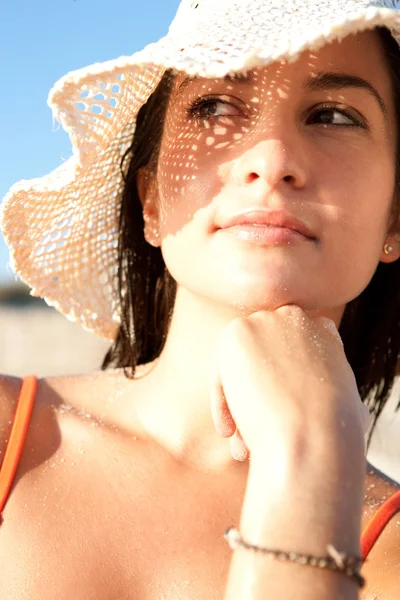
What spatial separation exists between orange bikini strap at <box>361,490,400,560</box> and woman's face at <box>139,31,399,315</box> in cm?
66

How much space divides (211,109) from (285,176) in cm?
35

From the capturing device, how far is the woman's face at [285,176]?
81.2 inches

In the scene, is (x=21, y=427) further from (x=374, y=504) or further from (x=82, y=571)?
(x=374, y=504)

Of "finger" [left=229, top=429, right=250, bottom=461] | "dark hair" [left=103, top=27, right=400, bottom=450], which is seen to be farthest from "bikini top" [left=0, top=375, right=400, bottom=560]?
"finger" [left=229, top=429, right=250, bottom=461]

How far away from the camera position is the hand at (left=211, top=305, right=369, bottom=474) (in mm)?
1625

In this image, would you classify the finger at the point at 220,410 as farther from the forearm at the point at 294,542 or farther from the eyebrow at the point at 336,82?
the eyebrow at the point at 336,82

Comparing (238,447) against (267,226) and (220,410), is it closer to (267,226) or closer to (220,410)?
(220,410)

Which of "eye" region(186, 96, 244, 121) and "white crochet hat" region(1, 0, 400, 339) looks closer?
"white crochet hat" region(1, 0, 400, 339)

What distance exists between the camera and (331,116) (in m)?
2.22

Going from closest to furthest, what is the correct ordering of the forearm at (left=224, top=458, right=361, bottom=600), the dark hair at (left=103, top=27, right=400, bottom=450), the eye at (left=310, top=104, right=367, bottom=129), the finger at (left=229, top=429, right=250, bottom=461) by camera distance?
the forearm at (left=224, top=458, right=361, bottom=600) < the finger at (left=229, top=429, right=250, bottom=461) < the eye at (left=310, top=104, right=367, bottom=129) < the dark hair at (left=103, top=27, right=400, bottom=450)

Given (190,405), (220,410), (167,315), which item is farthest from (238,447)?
(167,315)

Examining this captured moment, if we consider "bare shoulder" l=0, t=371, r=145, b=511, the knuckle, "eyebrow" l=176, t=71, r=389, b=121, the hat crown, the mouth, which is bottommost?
"bare shoulder" l=0, t=371, r=145, b=511

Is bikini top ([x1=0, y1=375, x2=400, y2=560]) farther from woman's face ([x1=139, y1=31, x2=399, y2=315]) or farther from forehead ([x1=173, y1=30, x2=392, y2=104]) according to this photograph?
forehead ([x1=173, y1=30, x2=392, y2=104])

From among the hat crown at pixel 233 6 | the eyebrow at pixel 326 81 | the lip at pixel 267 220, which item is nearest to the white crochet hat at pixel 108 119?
the hat crown at pixel 233 6
